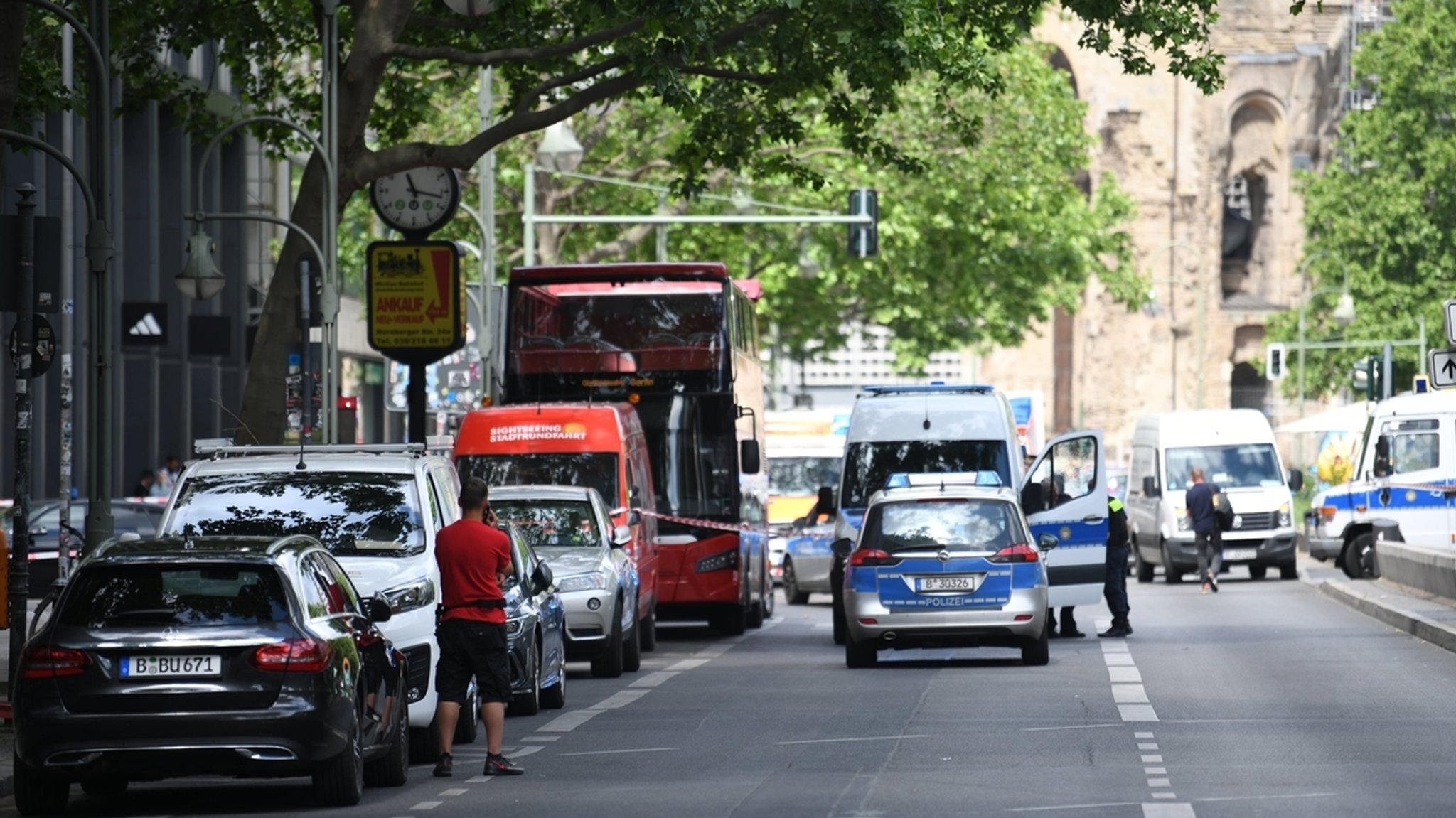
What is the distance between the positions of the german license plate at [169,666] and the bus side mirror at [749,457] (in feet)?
56.5

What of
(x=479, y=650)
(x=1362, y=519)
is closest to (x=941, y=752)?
(x=479, y=650)

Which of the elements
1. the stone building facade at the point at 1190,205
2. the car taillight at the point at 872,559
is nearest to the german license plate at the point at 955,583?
the car taillight at the point at 872,559

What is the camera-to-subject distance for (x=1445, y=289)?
7219 centimetres

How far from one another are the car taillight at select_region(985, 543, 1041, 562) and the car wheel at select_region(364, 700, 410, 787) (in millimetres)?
9529

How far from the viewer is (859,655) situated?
23391 millimetres

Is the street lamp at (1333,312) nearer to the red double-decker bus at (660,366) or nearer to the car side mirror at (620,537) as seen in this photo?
the red double-decker bus at (660,366)

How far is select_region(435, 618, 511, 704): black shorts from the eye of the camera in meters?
14.3

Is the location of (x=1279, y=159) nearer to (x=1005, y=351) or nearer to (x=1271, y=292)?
(x=1271, y=292)

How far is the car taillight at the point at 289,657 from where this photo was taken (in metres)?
12.3

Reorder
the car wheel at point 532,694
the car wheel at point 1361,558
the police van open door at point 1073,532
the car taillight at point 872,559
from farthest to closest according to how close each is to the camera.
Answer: the car wheel at point 1361,558, the police van open door at point 1073,532, the car taillight at point 872,559, the car wheel at point 532,694

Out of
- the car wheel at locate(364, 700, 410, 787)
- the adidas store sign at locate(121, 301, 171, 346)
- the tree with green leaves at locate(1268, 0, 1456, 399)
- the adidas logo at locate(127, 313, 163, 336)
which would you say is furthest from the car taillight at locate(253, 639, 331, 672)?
the tree with green leaves at locate(1268, 0, 1456, 399)

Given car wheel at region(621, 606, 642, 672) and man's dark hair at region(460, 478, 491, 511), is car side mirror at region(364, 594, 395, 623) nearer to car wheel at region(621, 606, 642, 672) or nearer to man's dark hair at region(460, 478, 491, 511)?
man's dark hair at region(460, 478, 491, 511)

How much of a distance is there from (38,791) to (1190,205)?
8511 cm

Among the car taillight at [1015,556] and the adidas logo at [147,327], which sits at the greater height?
the adidas logo at [147,327]
